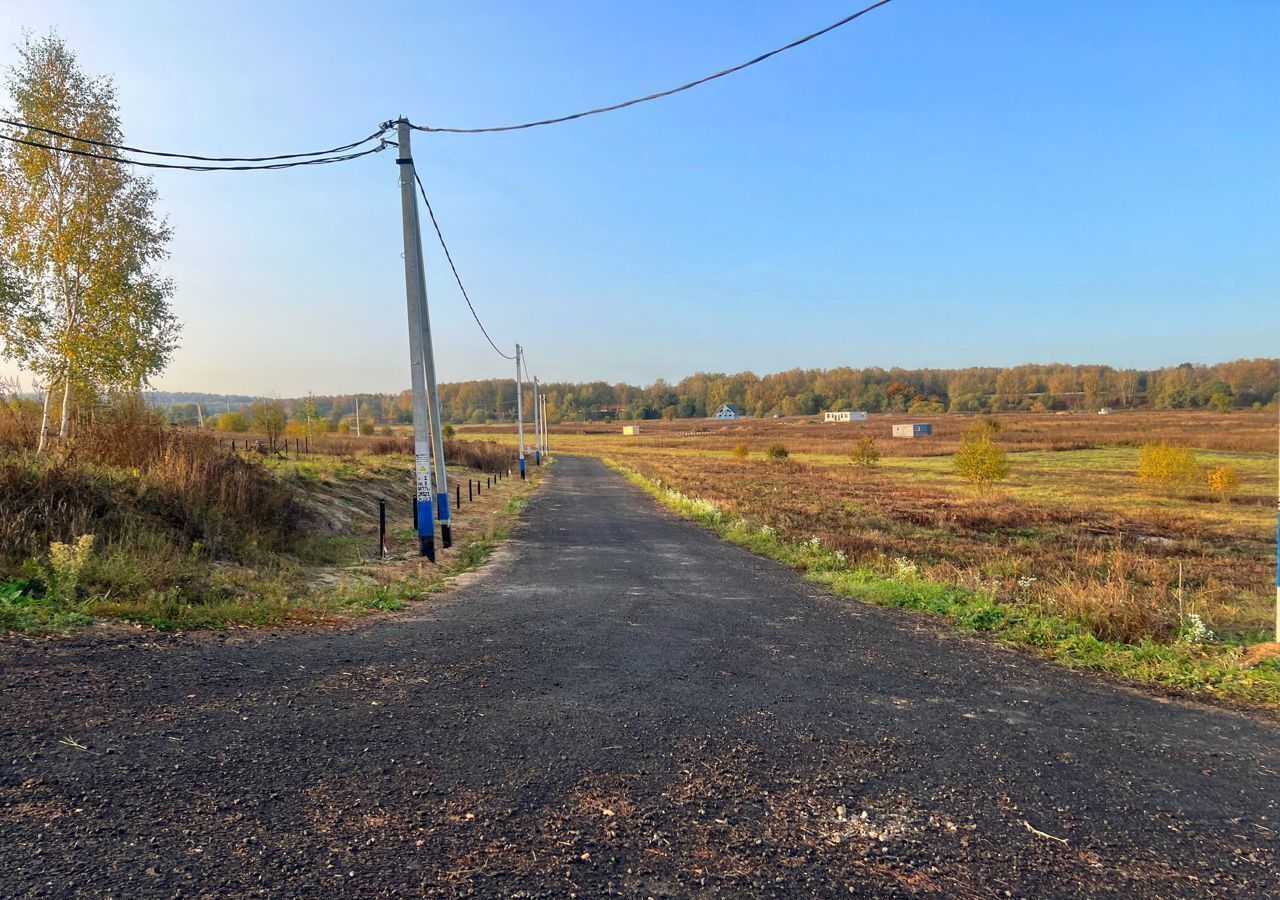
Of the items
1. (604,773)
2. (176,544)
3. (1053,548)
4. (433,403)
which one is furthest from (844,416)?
(604,773)

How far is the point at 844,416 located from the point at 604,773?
564 ft

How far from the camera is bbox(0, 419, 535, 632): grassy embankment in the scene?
643cm

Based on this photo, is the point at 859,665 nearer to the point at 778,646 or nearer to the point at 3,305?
the point at 778,646

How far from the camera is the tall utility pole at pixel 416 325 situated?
12.3 meters

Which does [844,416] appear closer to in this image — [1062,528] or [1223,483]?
[1223,483]

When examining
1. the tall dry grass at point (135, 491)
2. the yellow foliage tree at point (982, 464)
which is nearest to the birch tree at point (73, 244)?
the tall dry grass at point (135, 491)

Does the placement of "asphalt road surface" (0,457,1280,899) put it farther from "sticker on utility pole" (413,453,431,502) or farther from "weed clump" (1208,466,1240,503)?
"weed clump" (1208,466,1240,503)

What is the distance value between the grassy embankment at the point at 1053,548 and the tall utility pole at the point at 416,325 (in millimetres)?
6312

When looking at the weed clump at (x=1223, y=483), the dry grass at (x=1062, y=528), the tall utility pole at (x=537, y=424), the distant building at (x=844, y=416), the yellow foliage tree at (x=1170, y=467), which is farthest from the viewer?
the distant building at (x=844, y=416)

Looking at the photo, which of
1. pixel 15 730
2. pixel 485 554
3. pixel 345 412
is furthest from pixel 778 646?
pixel 345 412

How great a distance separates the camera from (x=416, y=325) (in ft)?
40.9

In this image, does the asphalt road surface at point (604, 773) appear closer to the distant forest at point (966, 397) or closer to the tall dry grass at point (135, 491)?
the tall dry grass at point (135, 491)

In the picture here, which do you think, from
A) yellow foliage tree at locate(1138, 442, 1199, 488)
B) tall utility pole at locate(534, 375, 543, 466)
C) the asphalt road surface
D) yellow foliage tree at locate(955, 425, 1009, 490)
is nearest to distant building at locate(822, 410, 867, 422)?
tall utility pole at locate(534, 375, 543, 466)

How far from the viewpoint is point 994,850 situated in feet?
9.93
